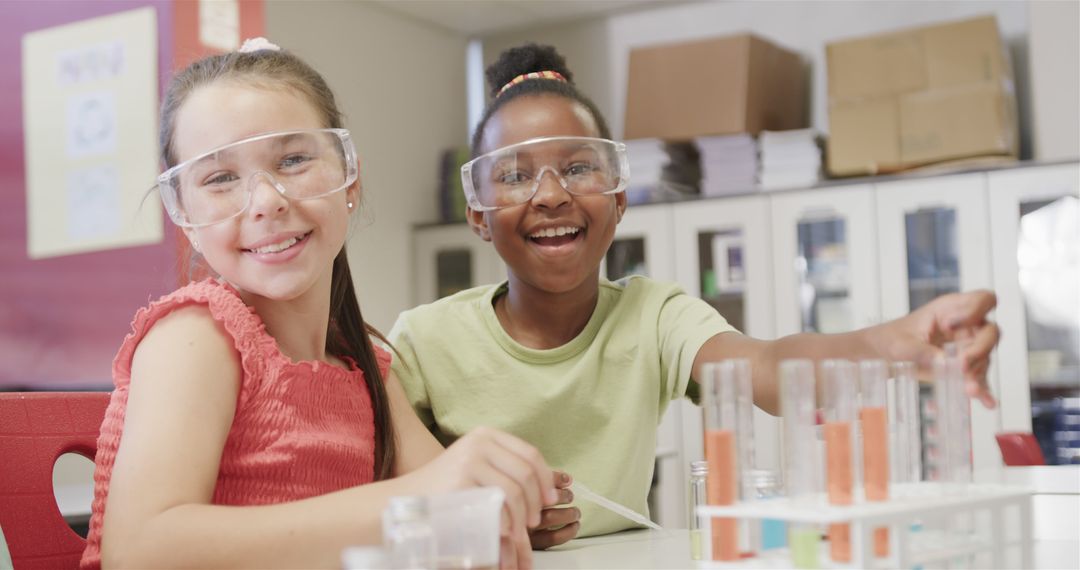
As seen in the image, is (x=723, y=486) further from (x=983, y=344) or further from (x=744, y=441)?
(x=983, y=344)

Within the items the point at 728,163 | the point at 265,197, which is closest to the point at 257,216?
the point at 265,197

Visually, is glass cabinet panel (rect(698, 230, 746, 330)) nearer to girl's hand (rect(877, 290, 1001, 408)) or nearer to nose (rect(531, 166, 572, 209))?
nose (rect(531, 166, 572, 209))

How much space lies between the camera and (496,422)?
1.49 m

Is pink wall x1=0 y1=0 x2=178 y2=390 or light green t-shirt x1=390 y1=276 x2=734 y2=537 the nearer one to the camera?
light green t-shirt x1=390 y1=276 x2=734 y2=537

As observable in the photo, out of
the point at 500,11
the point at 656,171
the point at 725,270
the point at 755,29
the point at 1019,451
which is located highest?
the point at 500,11

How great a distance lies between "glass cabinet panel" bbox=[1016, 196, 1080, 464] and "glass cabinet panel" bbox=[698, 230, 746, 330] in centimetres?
106

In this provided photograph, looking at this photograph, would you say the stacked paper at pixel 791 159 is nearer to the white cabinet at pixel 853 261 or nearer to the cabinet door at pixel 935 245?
the white cabinet at pixel 853 261

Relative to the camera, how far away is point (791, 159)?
460 cm

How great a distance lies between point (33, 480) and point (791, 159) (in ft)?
12.6

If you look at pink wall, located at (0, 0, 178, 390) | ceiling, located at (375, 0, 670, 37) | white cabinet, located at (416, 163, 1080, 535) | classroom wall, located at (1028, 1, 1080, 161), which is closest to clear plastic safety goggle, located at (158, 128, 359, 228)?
pink wall, located at (0, 0, 178, 390)

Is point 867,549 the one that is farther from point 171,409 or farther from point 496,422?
point 496,422

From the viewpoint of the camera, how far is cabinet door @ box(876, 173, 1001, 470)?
14.0ft

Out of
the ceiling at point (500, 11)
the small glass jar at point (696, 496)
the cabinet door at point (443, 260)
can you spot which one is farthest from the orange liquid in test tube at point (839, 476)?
the ceiling at point (500, 11)

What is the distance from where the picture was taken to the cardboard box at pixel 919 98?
422 cm
